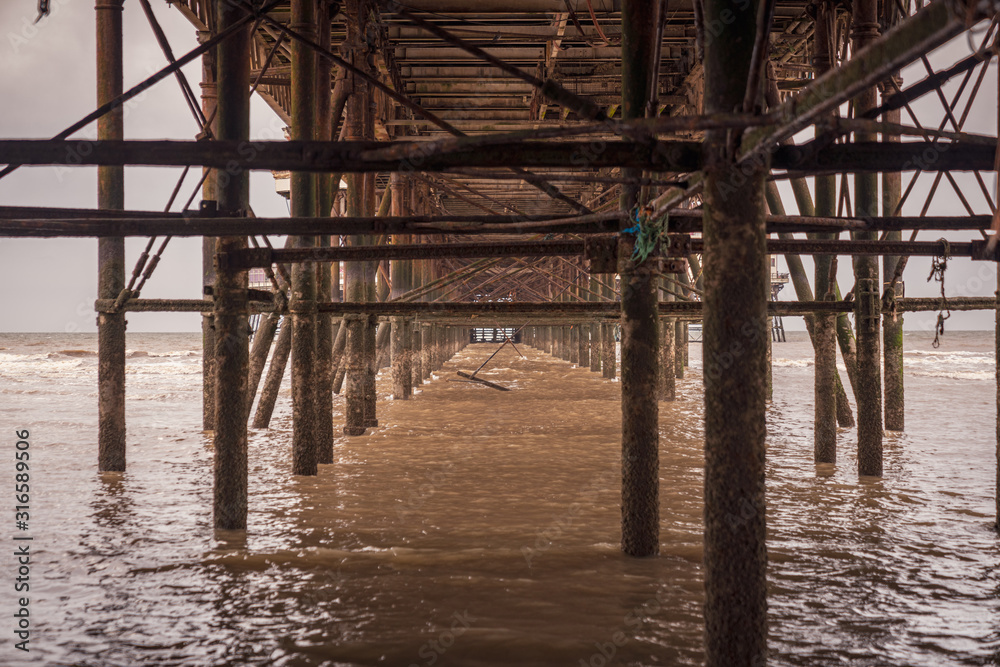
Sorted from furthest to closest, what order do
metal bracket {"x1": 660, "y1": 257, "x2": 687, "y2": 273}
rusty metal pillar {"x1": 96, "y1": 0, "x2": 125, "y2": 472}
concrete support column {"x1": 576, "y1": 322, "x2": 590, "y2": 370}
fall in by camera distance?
concrete support column {"x1": 576, "y1": 322, "x2": 590, "y2": 370}, rusty metal pillar {"x1": 96, "y1": 0, "x2": 125, "y2": 472}, metal bracket {"x1": 660, "y1": 257, "x2": 687, "y2": 273}

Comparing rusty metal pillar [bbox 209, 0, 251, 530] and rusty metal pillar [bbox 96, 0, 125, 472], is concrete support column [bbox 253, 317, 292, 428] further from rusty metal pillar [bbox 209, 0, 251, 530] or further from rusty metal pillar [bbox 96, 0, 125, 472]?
rusty metal pillar [bbox 209, 0, 251, 530]

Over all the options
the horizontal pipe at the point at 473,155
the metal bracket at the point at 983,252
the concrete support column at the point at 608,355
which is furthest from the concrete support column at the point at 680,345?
the horizontal pipe at the point at 473,155

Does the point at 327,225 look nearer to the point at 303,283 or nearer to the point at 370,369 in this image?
the point at 303,283

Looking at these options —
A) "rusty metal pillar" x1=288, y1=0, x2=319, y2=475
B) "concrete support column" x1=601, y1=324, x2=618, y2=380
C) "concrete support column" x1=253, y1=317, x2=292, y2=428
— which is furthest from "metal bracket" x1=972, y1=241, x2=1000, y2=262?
"concrete support column" x1=601, y1=324, x2=618, y2=380

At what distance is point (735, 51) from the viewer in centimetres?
306

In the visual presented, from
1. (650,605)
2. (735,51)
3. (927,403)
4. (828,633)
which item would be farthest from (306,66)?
(927,403)

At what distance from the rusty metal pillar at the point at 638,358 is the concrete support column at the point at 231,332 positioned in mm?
2835

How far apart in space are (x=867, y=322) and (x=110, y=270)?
25.9 ft

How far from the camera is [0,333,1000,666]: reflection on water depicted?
3.64m

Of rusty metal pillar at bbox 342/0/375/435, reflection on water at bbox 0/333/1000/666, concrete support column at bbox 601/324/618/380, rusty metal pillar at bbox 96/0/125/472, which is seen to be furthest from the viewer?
concrete support column at bbox 601/324/618/380

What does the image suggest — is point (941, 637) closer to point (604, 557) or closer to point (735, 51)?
point (604, 557)

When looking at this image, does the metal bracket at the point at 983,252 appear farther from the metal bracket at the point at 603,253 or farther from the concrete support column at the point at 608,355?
the concrete support column at the point at 608,355

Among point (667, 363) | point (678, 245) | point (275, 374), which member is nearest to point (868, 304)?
point (678, 245)

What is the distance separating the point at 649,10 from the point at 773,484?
4.64 meters
